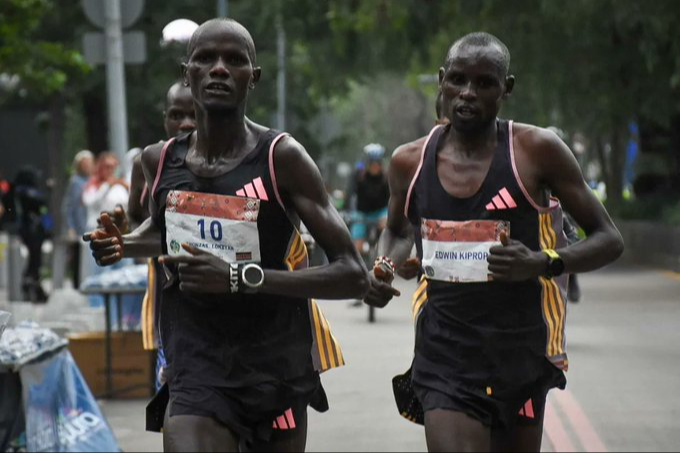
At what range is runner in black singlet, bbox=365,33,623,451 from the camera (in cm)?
568

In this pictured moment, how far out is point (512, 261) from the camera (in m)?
5.39

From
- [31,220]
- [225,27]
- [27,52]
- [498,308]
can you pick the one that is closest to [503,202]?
[498,308]

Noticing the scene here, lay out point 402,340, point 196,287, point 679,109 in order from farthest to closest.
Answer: point 679,109
point 402,340
point 196,287

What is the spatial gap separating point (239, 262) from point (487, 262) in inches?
33.1

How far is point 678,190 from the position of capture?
31.0m

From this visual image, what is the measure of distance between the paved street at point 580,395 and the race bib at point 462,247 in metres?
3.16

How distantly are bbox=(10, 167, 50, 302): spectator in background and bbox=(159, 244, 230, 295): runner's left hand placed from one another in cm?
1652

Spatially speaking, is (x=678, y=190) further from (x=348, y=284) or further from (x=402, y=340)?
(x=348, y=284)

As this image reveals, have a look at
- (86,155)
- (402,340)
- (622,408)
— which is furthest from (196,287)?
(86,155)

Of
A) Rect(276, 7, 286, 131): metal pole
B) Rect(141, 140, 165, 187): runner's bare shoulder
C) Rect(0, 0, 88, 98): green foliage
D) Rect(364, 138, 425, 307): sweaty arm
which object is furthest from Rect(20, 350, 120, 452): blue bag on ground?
Rect(276, 7, 286, 131): metal pole

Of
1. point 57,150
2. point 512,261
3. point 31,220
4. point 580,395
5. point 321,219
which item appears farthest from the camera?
point 57,150

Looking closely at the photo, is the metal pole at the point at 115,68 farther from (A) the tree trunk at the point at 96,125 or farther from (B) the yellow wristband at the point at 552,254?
(A) the tree trunk at the point at 96,125

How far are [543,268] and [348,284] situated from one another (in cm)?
68

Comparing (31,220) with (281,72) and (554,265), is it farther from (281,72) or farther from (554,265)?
(554,265)
